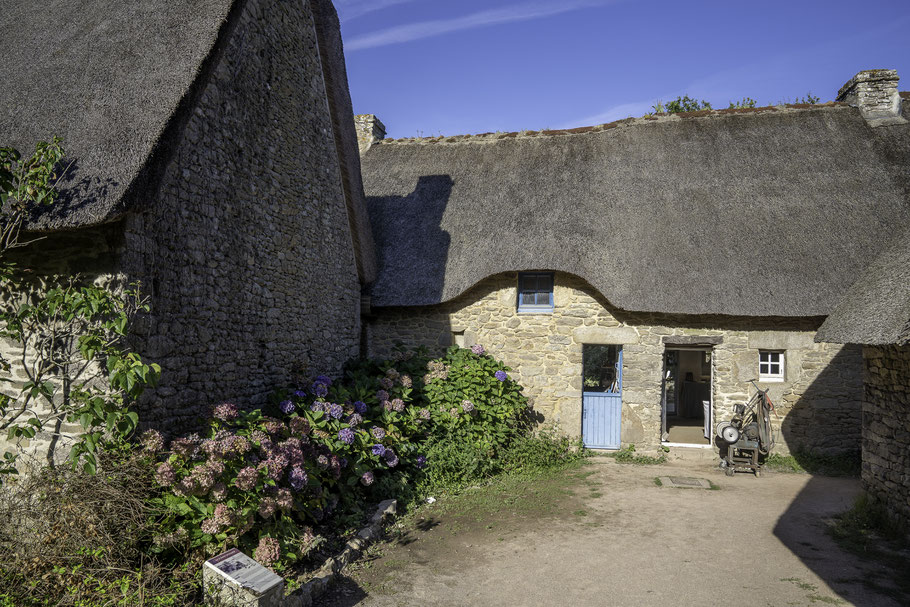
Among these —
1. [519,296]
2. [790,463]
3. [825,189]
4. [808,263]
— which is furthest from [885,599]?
[825,189]

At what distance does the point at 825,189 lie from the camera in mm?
9453

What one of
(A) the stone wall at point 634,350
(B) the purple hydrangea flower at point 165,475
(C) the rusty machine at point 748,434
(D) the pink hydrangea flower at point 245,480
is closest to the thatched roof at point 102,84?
(B) the purple hydrangea flower at point 165,475

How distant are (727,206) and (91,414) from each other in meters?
9.26

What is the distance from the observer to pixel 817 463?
8586mm

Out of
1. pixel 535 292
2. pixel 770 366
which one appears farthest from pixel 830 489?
pixel 535 292

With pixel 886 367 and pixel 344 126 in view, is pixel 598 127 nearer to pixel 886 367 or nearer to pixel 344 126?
pixel 344 126

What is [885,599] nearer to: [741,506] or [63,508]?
[741,506]

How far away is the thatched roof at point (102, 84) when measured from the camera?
4.12 meters

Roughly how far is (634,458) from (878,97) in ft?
25.6

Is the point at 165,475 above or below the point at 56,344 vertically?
below

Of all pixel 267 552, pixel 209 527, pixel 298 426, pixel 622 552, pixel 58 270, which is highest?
pixel 58 270

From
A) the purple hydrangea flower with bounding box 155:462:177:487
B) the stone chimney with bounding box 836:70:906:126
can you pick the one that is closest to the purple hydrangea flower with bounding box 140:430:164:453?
the purple hydrangea flower with bounding box 155:462:177:487

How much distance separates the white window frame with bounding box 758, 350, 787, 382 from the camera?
8961 mm

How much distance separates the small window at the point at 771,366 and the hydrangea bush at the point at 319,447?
12.3 feet
